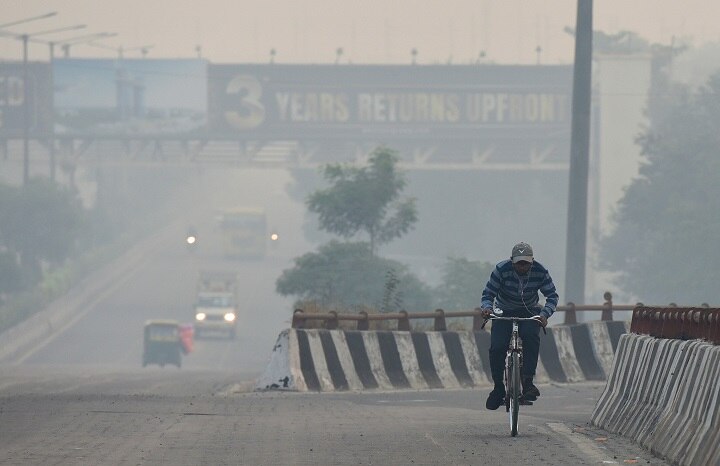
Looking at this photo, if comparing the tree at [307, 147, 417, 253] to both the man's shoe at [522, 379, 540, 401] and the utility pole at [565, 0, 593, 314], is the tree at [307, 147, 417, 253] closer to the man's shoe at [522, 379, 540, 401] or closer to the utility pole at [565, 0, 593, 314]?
the utility pole at [565, 0, 593, 314]

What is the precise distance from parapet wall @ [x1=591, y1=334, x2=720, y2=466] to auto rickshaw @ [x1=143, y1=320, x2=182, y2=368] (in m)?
54.1

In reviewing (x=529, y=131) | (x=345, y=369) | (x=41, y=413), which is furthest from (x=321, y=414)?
(x=529, y=131)

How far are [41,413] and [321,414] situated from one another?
99.0 inches

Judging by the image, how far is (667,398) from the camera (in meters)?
12.6

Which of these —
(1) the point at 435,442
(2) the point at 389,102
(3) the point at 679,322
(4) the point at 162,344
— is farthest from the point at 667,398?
(2) the point at 389,102

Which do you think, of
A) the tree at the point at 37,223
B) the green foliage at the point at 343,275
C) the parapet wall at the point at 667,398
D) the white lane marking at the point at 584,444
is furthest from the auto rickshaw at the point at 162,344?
the parapet wall at the point at 667,398

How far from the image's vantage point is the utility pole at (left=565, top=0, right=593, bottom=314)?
92.1ft

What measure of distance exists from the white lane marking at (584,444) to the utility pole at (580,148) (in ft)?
42.6

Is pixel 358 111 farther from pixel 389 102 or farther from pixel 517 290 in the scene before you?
pixel 517 290

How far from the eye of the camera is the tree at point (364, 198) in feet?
184

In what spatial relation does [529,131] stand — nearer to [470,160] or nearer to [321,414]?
Answer: [470,160]

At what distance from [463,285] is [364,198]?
10675 millimetres

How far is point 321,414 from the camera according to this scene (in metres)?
16.8

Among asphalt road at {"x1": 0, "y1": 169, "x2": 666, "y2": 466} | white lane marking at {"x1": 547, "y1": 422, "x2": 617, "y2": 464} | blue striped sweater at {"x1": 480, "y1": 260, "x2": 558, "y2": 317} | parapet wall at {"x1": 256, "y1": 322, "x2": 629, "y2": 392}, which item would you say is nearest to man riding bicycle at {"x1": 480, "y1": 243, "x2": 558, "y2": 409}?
blue striped sweater at {"x1": 480, "y1": 260, "x2": 558, "y2": 317}
